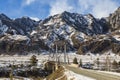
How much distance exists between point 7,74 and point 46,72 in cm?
2442

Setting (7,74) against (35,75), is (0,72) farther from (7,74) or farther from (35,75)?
(35,75)

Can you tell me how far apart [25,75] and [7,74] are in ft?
37.7

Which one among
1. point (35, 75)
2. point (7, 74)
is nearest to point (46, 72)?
point (35, 75)

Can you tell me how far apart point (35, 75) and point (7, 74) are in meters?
17.6

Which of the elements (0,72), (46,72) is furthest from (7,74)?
(46,72)

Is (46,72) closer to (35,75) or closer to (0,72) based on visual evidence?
(35,75)

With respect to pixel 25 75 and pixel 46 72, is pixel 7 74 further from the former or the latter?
pixel 46 72

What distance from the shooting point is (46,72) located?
640 ft

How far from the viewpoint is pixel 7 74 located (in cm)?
19550

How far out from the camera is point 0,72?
19950 centimetres

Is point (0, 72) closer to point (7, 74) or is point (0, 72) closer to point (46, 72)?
point (7, 74)

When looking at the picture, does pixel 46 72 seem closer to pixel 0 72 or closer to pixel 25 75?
pixel 25 75

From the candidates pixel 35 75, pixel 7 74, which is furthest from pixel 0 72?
pixel 35 75

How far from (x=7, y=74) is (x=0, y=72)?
21.5ft
